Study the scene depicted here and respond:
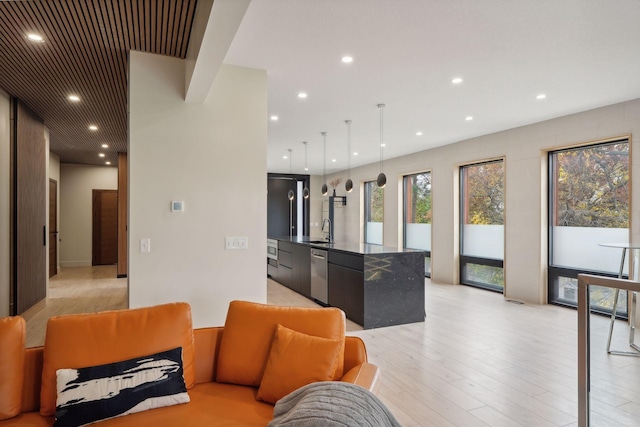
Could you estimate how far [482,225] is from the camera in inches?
273

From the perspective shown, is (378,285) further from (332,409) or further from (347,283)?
(332,409)

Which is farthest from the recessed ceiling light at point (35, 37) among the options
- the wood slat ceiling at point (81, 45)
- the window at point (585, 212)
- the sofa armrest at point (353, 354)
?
the window at point (585, 212)

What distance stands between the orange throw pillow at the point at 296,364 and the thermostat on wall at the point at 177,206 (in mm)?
1888

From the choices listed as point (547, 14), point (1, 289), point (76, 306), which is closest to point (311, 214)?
point (76, 306)

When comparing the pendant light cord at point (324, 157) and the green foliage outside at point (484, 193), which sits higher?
the pendant light cord at point (324, 157)

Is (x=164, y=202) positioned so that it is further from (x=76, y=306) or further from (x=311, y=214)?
(x=311, y=214)

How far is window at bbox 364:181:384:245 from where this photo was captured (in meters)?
10.1

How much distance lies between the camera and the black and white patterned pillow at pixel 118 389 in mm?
1632

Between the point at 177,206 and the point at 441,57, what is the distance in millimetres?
2767

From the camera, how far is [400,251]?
15.5 feet

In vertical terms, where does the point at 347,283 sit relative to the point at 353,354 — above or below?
below

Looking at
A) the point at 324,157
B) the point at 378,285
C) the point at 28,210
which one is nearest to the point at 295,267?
the point at 378,285

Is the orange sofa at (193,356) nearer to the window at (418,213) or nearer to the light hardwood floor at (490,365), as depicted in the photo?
the light hardwood floor at (490,365)

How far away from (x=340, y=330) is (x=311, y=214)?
33.9 ft
